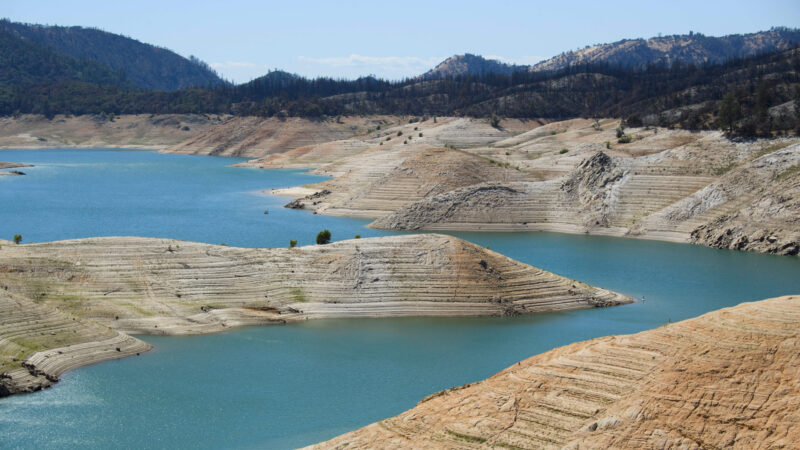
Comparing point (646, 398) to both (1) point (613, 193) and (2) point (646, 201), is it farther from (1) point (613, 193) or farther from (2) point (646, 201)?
(1) point (613, 193)

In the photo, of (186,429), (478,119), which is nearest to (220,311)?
(186,429)

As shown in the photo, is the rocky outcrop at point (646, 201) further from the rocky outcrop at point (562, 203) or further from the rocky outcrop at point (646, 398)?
the rocky outcrop at point (646, 398)

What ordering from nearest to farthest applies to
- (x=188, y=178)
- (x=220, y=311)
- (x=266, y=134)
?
(x=220, y=311) < (x=188, y=178) < (x=266, y=134)

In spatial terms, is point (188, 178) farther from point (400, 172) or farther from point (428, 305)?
point (428, 305)

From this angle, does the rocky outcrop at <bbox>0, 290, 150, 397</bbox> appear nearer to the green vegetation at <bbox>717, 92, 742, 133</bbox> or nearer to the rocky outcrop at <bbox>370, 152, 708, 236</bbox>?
the rocky outcrop at <bbox>370, 152, 708, 236</bbox>

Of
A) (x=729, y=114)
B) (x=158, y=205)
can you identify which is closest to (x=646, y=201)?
(x=729, y=114)

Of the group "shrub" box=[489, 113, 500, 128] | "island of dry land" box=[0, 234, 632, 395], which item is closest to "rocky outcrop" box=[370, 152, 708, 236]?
"island of dry land" box=[0, 234, 632, 395]

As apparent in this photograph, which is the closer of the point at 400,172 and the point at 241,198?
the point at 400,172
